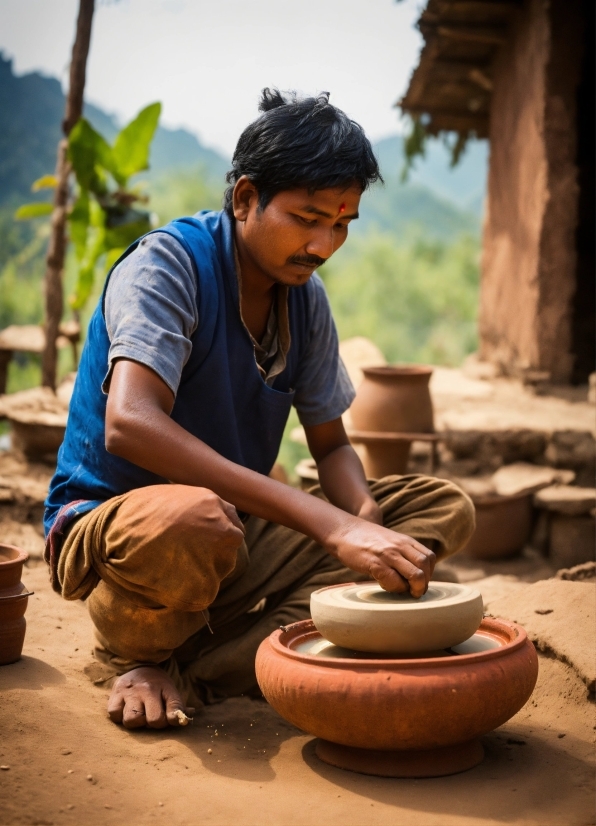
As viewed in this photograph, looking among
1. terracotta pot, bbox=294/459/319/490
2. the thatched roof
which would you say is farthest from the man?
the thatched roof

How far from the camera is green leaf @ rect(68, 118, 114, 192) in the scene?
6.32 metres

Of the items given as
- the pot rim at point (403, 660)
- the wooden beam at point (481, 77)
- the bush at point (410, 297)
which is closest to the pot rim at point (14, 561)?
the pot rim at point (403, 660)

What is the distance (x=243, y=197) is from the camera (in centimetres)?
263

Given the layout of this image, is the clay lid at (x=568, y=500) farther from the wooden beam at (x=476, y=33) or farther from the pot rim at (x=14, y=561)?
the wooden beam at (x=476, y=33)

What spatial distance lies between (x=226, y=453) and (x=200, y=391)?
0.73 ft

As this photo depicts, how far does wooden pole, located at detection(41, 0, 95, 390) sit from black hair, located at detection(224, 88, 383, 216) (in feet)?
13.3

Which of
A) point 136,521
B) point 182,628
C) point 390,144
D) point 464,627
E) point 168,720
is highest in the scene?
point 390,144

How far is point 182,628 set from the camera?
2416mm

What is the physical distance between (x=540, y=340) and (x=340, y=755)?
4.85 meters

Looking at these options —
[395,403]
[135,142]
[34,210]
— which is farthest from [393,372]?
[34,210]

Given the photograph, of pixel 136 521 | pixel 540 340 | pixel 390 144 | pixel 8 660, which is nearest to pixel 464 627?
pixel 136 521

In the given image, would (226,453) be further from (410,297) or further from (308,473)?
(410,297)

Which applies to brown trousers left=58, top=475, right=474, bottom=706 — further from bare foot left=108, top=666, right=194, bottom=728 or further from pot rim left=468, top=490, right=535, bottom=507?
pot rim left=468, top=490, right=535, bottom=507

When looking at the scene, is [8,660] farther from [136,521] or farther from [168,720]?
[136,521]
